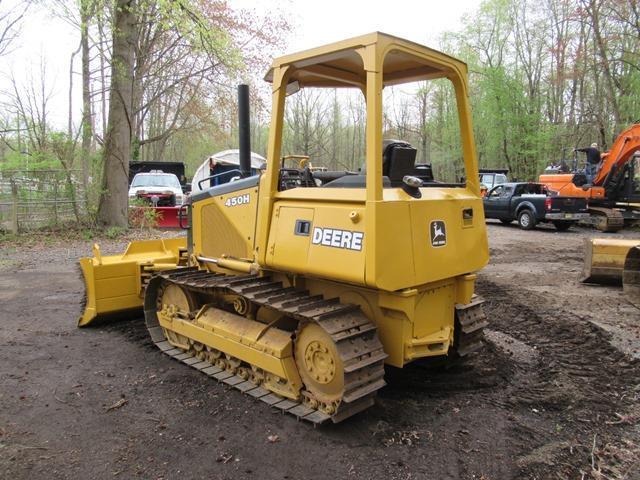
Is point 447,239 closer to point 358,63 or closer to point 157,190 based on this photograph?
point 358,63

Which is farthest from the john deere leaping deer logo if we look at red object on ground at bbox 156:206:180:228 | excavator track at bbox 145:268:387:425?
red object on ground at bbox 156:206:180:228

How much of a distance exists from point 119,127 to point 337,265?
1152cm

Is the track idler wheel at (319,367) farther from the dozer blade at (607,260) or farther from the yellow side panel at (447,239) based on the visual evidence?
the dozer blade at (607,260)

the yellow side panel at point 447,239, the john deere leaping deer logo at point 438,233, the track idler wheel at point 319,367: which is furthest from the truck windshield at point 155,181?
the john deere leaping deer logo at point 438,233

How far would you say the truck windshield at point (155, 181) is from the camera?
1756 centimetres

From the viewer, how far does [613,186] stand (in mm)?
16703

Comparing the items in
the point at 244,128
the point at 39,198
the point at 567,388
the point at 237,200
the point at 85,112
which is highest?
the point at 85,112

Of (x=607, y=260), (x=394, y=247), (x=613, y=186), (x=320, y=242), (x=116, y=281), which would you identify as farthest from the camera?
(x=613, y=186)

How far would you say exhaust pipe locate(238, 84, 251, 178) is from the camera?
4656 millimetres

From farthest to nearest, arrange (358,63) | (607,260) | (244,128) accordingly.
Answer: (607,260) → (244,128) → (358,63)

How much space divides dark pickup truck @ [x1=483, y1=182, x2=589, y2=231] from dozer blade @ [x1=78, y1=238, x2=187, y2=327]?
13516mm

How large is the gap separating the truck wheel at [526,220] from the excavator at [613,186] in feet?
4.46

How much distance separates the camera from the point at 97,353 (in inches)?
199

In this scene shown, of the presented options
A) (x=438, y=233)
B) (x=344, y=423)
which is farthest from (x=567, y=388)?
(x=344, y=423)
